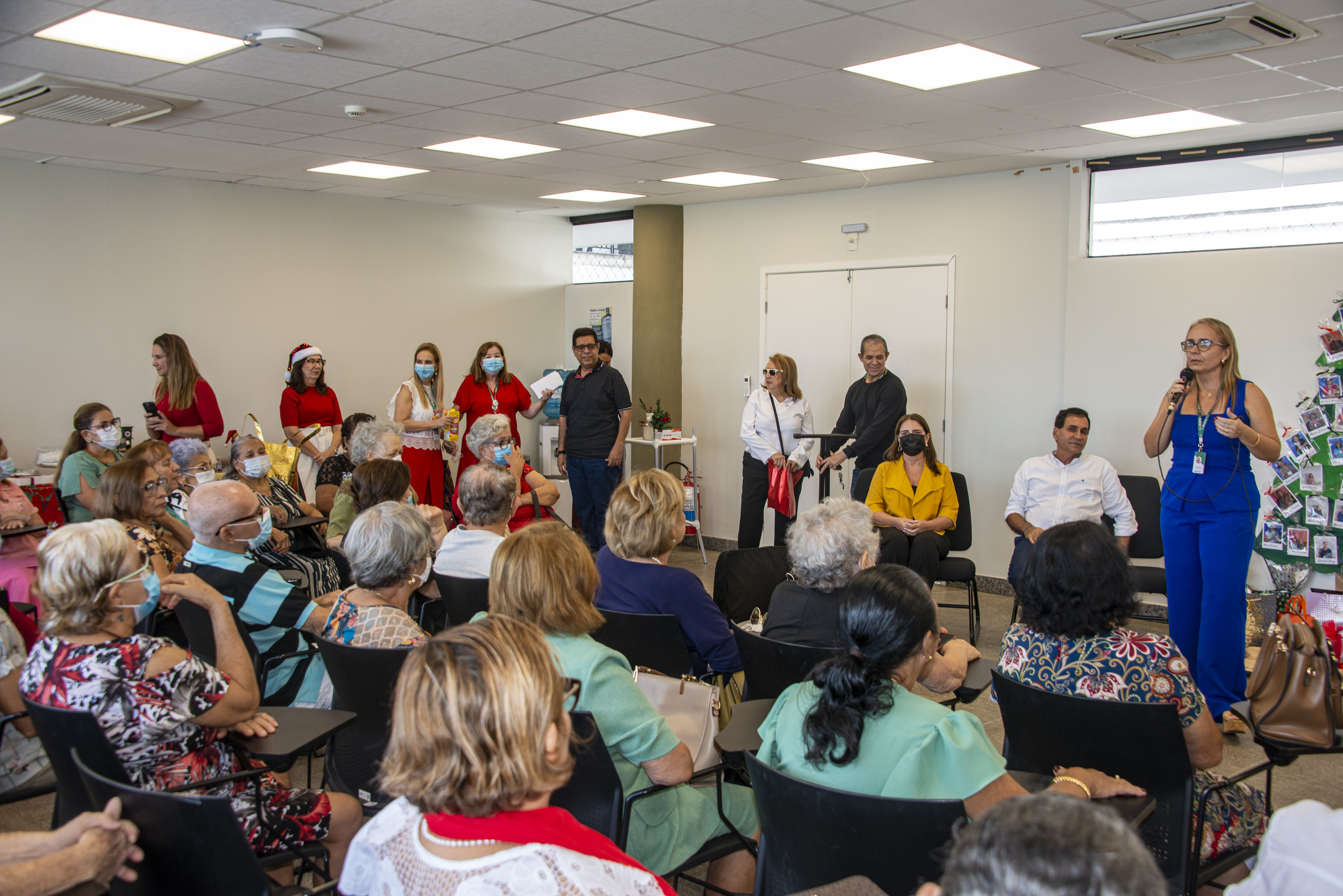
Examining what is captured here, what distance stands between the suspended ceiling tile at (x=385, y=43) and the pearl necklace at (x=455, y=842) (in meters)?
3.03

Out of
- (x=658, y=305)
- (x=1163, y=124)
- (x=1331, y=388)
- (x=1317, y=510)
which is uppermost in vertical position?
(x=1163, y=124)

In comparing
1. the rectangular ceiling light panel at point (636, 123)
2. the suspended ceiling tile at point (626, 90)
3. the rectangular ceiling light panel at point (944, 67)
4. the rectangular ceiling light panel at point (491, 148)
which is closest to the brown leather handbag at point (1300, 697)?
the rectangular ceiling light panel at point (944, 67)

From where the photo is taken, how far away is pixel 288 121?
504 cm

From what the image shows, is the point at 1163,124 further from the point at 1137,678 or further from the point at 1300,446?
the point at 1137,678

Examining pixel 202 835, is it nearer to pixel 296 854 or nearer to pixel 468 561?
pixel 296 854

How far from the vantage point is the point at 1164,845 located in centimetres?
211

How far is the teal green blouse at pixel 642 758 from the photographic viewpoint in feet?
6.68

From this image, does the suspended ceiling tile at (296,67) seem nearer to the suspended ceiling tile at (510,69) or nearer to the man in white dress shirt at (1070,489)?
the suspended ceiling tile at (510,69)

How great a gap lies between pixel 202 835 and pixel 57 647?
659 millimetres

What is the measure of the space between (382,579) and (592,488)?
191 inches

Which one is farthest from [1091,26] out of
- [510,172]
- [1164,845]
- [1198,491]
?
[510,172]

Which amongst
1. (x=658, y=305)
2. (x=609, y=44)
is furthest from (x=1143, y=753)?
(x=658, y=305)

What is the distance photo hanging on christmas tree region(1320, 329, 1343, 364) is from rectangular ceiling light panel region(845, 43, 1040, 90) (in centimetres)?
217

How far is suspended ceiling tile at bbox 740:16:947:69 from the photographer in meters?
3.47
